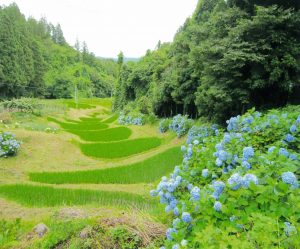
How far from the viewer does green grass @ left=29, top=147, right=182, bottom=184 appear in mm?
10656

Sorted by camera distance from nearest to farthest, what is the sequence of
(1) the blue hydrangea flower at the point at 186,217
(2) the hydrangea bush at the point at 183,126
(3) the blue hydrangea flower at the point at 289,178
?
(3) the blue hydrangea flower at the point at 289,178 < (1) the blue hydrangea flower at the point at 186,217 < (2) the hydrangea bush at the point at 183,126

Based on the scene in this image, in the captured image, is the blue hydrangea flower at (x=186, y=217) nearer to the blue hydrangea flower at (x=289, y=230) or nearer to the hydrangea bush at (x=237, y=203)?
the hydrangea bush at (x=237, y=203)

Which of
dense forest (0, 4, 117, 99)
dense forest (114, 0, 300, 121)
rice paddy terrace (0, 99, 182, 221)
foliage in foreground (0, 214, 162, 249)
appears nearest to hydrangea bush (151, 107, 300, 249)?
foliage in foreground (0, 214, 162, 249)

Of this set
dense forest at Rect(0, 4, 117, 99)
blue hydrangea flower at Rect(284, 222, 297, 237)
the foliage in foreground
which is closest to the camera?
blue hydrangea flower at Rect(284, 222, 297, 237)

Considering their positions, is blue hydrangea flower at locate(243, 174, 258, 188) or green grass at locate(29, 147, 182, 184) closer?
blue hydrangea flower at locate(243, 174, 258, 188)

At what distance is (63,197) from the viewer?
866 cm

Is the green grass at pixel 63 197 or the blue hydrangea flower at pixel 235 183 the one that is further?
the green grass at pixel 63 197

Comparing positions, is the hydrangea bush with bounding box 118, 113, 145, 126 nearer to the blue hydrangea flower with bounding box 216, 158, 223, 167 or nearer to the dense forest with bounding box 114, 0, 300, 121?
the dense forest with bounding box 114, 0, 300, 121

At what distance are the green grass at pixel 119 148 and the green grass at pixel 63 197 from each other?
5.82 meters

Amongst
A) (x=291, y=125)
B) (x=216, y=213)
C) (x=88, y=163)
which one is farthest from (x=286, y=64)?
(x=88, y=163)

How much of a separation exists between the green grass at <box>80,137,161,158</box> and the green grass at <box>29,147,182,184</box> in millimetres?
2869

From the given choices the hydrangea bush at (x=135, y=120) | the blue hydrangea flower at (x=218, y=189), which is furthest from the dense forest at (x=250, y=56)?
the hydrangea bush at (x=135, y=120)

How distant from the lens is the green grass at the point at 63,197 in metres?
8.09

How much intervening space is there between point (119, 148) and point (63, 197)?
7.87 m
